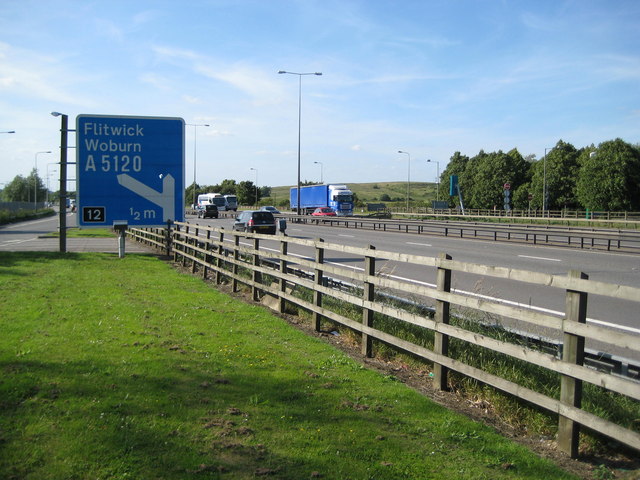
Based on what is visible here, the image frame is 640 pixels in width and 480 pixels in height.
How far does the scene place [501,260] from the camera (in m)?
20.1

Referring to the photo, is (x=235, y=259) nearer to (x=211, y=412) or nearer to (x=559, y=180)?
(x=211, y=412)

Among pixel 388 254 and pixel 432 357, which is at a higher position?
pixel 388 254

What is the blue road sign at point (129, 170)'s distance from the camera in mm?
18797

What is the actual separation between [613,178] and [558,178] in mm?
11944

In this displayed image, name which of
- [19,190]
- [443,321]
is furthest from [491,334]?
[19,190]

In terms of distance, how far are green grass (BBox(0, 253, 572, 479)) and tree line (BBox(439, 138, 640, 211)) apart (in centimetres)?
5009

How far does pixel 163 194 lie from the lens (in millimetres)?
19609

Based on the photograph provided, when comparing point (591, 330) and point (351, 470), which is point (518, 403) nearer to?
point (591, 330)

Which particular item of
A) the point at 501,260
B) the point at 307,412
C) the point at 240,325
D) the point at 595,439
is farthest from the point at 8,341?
the point at 501,260

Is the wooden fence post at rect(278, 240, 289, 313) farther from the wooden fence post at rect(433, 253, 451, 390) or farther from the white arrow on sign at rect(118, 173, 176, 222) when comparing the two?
the white arrow on sign at rect(118, 173, 176, 222)

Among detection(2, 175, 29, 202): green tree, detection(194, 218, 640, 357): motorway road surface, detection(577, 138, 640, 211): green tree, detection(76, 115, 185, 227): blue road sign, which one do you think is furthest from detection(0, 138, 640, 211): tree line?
detection(2, 175, 29, 202): green tree

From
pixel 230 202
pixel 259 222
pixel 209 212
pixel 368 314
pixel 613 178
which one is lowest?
pixel 368 314

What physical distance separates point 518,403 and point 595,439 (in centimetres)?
80

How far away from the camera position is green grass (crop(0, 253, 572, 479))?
4.15 metres
